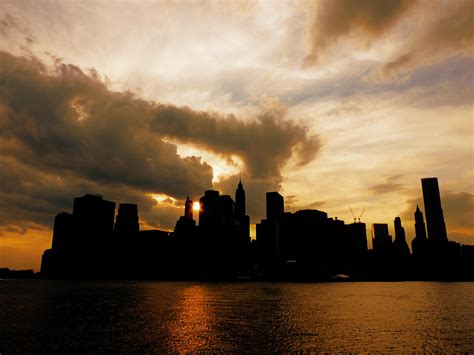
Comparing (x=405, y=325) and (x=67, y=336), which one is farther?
(x=405, y=325)

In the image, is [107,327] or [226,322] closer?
[107,327]

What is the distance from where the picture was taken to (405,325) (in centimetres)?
8962

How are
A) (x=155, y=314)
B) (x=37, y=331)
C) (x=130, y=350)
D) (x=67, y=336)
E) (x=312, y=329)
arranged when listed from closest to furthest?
1. (x=130, y=350)
2. (x=67, y=336)
3. (x=37, y=331)
4. (x=312, y=329)
5. (x=155, y=314)

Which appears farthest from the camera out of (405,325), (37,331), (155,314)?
(155,314)

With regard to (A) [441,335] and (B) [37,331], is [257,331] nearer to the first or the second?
(A) [441,335]

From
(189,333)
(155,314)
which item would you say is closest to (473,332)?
(189,333)

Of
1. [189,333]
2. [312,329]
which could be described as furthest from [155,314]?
[312,329]

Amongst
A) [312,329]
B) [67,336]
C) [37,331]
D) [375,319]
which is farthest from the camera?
[375,319]

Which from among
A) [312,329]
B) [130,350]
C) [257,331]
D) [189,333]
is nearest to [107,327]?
[189,333]

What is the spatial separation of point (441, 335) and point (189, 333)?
177ft

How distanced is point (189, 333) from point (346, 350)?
32.1 meters

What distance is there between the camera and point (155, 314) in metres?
107

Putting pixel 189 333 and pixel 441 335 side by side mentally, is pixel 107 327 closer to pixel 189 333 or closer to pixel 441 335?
pixel 189 333

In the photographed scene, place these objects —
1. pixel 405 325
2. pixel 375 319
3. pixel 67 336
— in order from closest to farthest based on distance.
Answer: pixel 67 336
pixel 405 325
pixel 375 319
